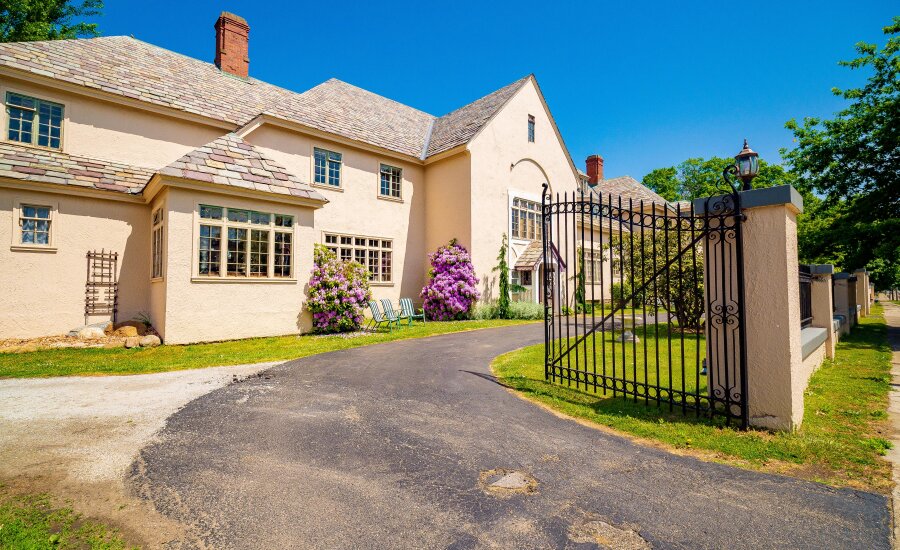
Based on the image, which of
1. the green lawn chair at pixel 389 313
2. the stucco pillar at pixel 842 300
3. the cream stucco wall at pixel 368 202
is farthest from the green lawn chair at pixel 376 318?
the stucco pillar at pixel 842 300

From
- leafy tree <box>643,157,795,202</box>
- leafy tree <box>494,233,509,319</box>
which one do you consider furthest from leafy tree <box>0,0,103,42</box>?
leafy tree <box>643,157,795,202</box>

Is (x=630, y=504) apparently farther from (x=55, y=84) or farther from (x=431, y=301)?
(x=55, y=84)

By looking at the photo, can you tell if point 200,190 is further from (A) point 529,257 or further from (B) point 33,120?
(A) point 529,257

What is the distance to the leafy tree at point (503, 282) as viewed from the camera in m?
19.4

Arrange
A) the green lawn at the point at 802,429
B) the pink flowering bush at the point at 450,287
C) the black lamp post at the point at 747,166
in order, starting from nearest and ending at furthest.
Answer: the green lawn at the point at 802,429
the black lamp post at the point at 747,166
the pink flowering bush at the point at 450,287

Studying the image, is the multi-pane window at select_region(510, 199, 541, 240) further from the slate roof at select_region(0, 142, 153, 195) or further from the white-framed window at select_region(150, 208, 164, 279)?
the slate roof at select_region(0, 142, 153, 195)

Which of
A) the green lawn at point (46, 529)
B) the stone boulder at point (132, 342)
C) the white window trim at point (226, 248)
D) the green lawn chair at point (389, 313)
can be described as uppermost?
the white window trim at point (226, 248)

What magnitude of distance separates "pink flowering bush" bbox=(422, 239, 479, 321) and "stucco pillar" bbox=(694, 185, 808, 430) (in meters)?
13.4

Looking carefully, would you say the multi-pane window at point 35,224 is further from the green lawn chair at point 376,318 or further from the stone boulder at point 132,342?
the green lawn chair at point 376,318

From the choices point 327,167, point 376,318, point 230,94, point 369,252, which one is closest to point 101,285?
point 376,318

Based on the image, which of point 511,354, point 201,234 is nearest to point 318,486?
point 511,354

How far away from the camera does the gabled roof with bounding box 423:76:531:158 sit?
19.9 m

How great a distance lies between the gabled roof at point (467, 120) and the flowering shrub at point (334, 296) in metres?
8.61

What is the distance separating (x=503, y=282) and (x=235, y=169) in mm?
12162
